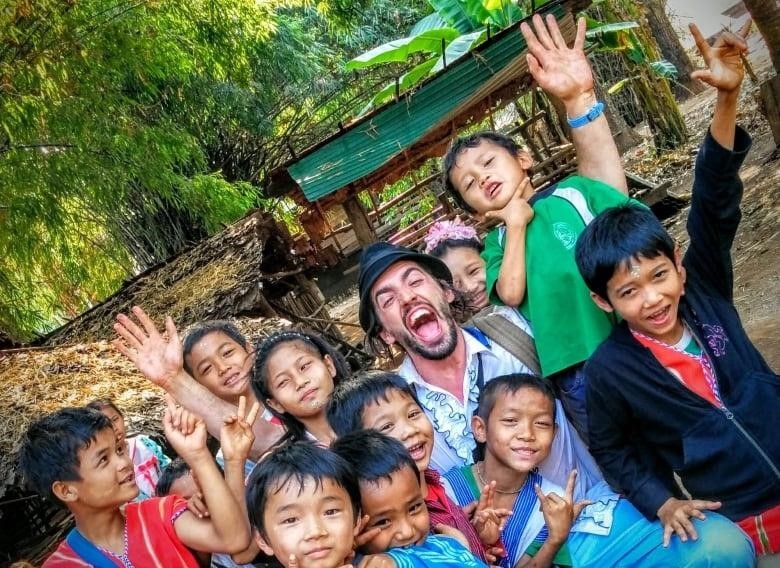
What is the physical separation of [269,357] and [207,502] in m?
0.68

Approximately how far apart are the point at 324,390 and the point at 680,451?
1.27 m

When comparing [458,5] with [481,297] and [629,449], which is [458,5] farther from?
[629,449]

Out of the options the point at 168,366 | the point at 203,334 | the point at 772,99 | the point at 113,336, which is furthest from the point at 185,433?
the point at 772,99

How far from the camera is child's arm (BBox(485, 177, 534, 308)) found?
2416 millimetres

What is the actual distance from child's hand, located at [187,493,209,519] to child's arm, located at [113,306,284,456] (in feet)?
1.79

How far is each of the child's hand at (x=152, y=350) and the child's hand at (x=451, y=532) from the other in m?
1.34

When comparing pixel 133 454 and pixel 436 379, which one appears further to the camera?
pixel 133 454

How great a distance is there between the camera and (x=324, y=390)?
261 cm

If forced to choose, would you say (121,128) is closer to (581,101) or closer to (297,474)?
(581,101)

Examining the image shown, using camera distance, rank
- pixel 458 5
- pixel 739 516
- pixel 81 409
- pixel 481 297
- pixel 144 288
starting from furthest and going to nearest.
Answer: pixel 458 5, pixel 144 288, pixel 481 297, pixel 81 409, pixel 739 516

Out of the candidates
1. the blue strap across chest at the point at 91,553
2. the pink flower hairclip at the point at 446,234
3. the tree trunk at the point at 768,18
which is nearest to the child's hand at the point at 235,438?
the blue strap across chest at the point at 91,553

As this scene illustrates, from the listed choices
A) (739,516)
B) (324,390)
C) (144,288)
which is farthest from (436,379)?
(144,288)

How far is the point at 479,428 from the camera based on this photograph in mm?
2365

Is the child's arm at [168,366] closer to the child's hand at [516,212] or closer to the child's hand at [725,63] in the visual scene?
the child's hand at [516,212]
